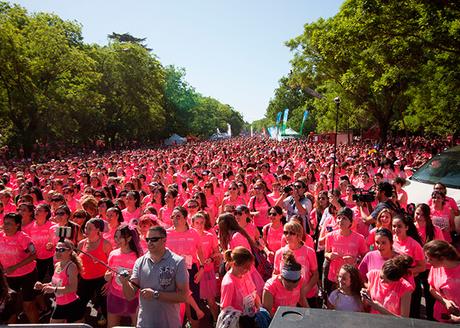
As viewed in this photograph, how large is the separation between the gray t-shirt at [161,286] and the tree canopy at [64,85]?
2784cm

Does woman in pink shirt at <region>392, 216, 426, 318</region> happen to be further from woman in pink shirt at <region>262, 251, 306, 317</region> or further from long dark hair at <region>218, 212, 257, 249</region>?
long dark hair at <region>218, 212, 257, 249</region>

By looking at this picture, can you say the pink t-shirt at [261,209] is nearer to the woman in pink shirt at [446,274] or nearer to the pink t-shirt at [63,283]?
the woman in pink shirt at [446,274]

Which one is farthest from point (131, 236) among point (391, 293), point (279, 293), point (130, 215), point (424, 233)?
point (424, 233)

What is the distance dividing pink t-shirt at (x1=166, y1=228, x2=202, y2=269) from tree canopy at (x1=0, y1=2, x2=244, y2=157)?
26.5 m

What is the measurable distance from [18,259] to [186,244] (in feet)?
7.36

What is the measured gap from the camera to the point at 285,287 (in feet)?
11.9

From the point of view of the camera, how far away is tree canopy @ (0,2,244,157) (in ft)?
92.3

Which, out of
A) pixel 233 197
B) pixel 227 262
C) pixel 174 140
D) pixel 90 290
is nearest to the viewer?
pixel 227 262

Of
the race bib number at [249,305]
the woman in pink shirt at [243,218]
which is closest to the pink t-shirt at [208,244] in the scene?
the woman in pink shirt at [243,218]

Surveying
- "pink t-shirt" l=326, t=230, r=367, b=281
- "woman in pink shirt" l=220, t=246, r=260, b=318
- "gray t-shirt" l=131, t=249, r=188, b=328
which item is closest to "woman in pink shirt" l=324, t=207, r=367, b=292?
"pink t-shirt" l=326, t=230, r=367, b=281

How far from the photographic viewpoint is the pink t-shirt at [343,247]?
190 inches

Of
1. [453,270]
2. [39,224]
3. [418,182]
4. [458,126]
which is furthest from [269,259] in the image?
[458,126]

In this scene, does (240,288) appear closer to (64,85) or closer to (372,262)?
(372,262)

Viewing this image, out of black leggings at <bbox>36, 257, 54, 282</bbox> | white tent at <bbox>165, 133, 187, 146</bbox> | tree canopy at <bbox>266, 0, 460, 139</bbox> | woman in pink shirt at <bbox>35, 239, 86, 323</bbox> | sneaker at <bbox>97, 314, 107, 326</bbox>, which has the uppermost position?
tree canopy at <bbox>266, 0, 460, 139</bbox>
